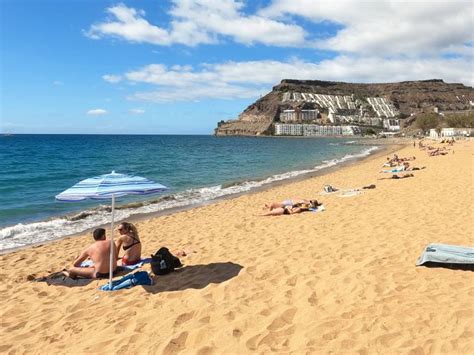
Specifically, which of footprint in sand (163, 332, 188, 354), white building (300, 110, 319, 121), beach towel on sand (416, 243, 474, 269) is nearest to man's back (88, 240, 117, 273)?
footprint in sand (163, 332, 188, 354)

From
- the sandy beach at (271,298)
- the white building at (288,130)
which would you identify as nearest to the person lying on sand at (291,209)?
the sandy beach at (271,298)

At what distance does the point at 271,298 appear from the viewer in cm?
497

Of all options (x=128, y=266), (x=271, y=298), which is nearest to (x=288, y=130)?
(x=128, y=266)

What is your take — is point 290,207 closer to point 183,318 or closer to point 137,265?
point 137,265

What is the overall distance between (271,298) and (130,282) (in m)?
2.23

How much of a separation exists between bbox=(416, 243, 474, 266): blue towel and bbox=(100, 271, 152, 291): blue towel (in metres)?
4.09

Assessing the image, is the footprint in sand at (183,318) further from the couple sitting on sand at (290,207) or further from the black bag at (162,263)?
the couple sitting on sand at (290,207)

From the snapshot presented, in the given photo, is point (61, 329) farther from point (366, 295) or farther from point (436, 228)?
point (436, 228)

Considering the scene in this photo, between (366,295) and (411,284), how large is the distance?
75 cm

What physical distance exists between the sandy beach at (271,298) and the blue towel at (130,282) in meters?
0.14

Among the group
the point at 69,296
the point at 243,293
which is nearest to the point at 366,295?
the point at 243,293

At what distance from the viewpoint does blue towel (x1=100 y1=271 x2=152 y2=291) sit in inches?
230

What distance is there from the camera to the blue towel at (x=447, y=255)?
562cm

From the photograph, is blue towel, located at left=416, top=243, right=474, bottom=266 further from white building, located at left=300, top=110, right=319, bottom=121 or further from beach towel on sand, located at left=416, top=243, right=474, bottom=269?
white building, located at left=300, top=110, right=319, bottom=121
